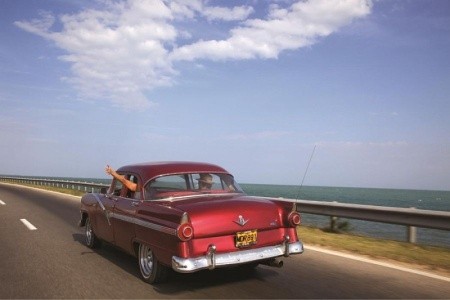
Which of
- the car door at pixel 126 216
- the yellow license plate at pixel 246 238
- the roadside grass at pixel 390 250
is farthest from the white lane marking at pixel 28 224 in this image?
the yellow license plate at pixel 246 238

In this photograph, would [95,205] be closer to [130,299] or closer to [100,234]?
[100,234]

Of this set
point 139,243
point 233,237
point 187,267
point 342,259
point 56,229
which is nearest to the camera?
point 187,267

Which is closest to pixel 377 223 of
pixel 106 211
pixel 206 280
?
pixel 106 211

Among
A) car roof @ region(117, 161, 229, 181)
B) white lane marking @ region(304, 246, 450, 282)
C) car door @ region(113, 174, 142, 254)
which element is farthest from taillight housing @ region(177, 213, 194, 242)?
white lane marking @ region(304, 246, 450, 282)

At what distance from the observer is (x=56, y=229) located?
10336mm

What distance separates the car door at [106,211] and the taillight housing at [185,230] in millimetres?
2167

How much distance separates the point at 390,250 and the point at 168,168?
15.0ft

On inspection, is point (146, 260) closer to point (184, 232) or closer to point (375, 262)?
point (184, 232)

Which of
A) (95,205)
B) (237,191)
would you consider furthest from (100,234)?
(237,191)

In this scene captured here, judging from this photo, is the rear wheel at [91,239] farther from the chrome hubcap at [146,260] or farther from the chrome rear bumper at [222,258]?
the chrome rear bumper at [222,258]

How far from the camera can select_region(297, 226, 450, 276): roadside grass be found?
21.9 feet

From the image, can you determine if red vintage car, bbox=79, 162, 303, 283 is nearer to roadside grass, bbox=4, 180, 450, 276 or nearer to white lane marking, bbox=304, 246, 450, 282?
white lane marking, bbox=304, 246, 450, 282

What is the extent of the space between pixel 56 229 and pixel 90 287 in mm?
5731

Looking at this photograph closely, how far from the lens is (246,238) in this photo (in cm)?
496
